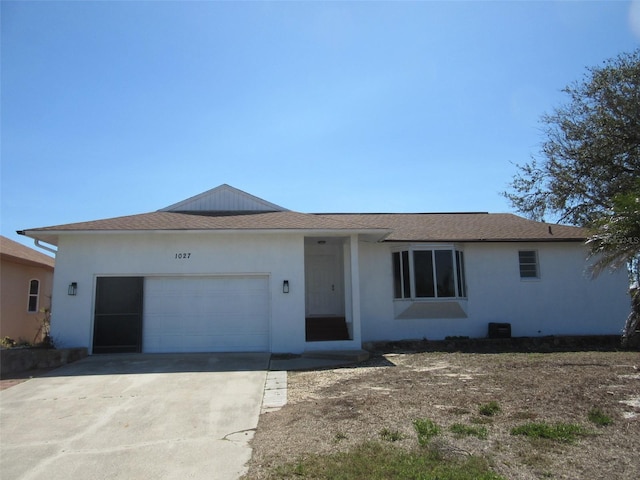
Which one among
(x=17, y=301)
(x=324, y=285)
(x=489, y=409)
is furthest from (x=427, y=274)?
(x=17, y=301)

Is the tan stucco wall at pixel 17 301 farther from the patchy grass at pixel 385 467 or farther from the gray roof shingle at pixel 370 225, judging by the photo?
the patchy grass at pixel 385 467

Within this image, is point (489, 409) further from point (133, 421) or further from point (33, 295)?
point (33, 295)

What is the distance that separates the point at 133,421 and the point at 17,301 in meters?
13.7

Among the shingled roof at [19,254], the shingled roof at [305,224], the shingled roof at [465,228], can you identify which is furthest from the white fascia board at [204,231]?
the shingled roof at [19,254]

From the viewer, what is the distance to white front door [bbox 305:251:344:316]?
16922mm

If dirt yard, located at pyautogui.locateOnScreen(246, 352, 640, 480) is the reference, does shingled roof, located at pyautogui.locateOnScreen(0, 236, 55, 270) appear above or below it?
above

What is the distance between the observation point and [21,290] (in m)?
18.1

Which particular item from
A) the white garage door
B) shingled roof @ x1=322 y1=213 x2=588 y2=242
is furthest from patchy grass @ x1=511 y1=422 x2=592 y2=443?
shingled roof @ x1=322 y1=213 x2=588 y2=242

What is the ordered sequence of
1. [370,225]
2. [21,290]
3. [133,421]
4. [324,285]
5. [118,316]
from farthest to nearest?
[21,290]
[324,285]
[370,225]
[118,316]
[133,421]

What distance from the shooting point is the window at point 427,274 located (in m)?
15.3

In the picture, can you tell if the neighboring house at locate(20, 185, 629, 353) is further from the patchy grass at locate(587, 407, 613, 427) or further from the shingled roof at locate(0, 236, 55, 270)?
the patchy grass at locate(587, 407, 613, 427)

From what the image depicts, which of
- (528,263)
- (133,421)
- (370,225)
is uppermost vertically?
(370,225)

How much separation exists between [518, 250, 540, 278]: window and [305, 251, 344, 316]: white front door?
622 centimetres

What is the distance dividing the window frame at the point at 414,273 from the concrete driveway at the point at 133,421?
581 cm
